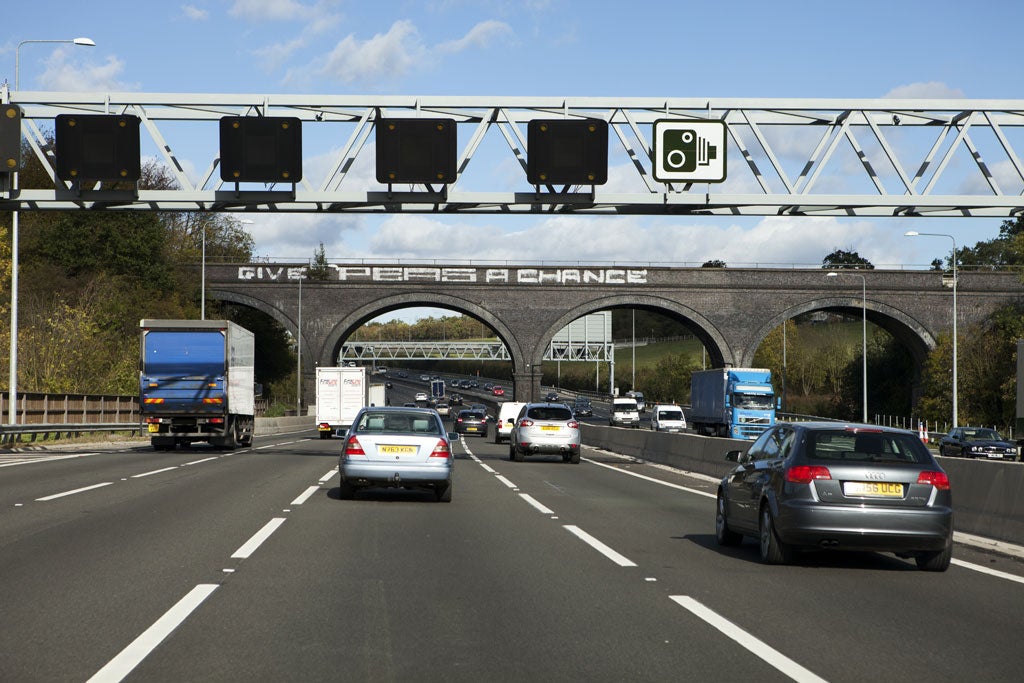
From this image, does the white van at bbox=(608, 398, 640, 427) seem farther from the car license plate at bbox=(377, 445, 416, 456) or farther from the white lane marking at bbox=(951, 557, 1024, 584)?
the white lane marking at bbox=(951, 557, 1024, 584)

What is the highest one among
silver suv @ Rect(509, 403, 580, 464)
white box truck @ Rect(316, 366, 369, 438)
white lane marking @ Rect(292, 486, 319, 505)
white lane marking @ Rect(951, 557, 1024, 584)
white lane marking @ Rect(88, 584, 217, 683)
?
white box truck @ Rect(316, 366, 369, 438)

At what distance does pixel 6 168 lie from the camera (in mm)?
26000

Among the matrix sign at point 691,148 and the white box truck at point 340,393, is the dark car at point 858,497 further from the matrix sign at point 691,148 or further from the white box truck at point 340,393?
the white box truck at point 340,393

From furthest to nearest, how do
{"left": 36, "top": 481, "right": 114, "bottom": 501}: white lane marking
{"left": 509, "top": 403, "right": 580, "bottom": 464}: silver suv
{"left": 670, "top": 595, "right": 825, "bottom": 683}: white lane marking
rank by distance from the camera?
Result: {"left": 509, "top": 403, "right": 580, "bottom": 464}: silver suv → {"left": 36, "top": 481, "right": 114, "bottom": 501}: white lane marking → {"left": 670, "top": 595, "right": 825, "bottom": 683}: white lane marking

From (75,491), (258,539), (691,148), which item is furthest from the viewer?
(691,148)

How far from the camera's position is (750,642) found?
7.64 metres

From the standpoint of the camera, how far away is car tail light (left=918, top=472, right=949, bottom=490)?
1115 cm

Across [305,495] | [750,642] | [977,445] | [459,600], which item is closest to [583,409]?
[977,445]

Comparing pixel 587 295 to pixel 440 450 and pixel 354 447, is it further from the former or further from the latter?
pixel 354 447

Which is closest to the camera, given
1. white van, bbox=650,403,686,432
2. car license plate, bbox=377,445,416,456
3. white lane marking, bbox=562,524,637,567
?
white lane marking, bbox=562,524,637,567

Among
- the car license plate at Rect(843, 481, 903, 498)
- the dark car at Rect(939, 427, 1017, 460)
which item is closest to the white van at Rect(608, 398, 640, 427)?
the dark car at Rect(939, 427, 1017, 460)

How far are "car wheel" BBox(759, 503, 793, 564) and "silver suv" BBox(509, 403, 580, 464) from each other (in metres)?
21.1

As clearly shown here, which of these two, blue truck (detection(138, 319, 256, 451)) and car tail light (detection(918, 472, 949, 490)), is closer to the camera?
car tail light (detection(918, 472, 949, 490))

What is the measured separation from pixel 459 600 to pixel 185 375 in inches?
1067
